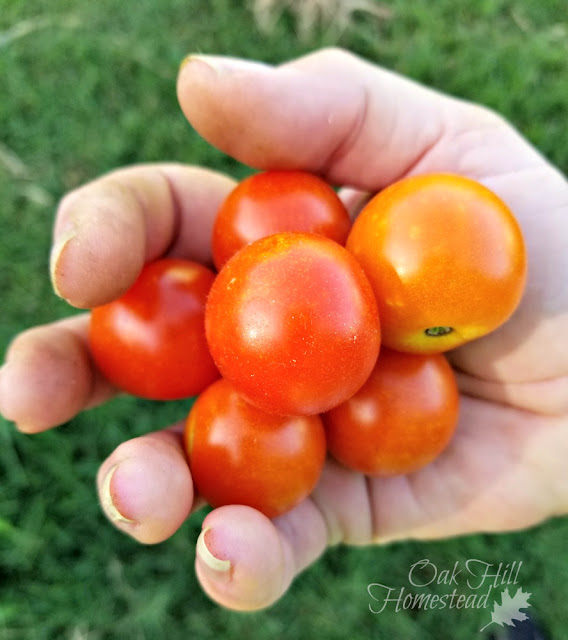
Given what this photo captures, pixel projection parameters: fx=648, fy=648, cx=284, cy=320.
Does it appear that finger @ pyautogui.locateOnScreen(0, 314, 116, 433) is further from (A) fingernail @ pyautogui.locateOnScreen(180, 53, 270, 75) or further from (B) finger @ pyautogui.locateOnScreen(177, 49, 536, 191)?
(A) fingernail @ pyautogui.locateOnScreen(180, 53, 270, 75)

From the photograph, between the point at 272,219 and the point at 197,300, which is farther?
the point at 197,300

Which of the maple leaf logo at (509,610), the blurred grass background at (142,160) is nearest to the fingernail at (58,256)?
the blurred grass background at (142,160)

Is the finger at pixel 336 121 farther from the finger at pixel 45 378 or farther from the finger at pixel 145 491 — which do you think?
the finger at pixel 145 491

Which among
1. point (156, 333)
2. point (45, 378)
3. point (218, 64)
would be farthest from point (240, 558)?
point (218, 64)

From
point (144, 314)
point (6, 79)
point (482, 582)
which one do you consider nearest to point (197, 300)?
point (144, 314)

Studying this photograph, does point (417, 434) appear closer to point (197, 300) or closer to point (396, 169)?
point (197, 300)

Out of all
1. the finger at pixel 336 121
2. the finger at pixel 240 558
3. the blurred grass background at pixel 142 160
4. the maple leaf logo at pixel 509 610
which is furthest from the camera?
the blurred grass background at pixel 142 160

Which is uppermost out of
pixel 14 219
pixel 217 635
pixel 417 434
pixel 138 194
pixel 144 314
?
pixel 138 194

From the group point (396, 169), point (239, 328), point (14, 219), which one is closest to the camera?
point (239, 328)
